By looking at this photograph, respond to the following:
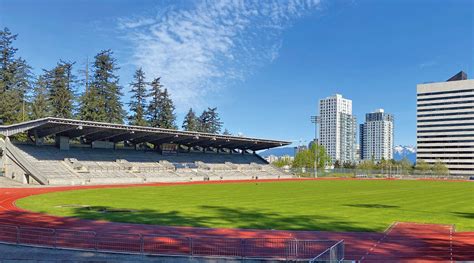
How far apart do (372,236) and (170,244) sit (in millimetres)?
8443

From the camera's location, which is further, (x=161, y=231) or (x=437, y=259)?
(x=161, y=231)

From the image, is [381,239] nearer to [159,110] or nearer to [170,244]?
[170,244]

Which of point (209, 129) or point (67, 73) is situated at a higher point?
point (67, 73)

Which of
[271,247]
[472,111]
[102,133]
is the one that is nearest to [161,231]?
[271,247]

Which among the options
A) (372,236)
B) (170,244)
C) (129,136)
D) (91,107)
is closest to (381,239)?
(372,236)

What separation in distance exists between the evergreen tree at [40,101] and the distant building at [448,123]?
156248 mm

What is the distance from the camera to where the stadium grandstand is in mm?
53469

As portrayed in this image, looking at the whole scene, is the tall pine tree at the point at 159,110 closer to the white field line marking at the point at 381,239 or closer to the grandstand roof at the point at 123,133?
the grandstand roof at the point at 123,133

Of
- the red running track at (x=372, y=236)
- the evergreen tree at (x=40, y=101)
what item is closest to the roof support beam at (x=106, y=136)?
the evergreen tree at (x=40, y=101)

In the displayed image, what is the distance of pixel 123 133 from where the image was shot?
66312 millimetres

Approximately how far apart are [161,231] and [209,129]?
10570 centimetres

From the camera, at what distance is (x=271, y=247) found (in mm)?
15234

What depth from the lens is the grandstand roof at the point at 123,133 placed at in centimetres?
5300

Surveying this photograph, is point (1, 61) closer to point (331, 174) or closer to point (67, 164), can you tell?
point (67, 164)
